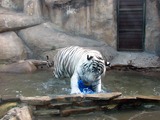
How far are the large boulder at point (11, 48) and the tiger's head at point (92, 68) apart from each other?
11.3 feet

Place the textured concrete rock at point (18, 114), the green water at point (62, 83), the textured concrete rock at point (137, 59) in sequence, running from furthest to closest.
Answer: the textured concrete rock at point (137, 59) → the green water at point (62, 83) → the textured concrete rock at point (18, 114)

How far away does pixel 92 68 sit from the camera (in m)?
5.55

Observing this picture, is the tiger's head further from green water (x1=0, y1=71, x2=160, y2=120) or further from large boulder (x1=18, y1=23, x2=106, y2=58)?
large boulder (x1=18, y1=23, x2=106, y2=58)

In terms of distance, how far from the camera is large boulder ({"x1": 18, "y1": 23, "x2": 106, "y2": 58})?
8984 millimetres

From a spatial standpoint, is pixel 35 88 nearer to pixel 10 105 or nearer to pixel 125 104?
pixel 10 105

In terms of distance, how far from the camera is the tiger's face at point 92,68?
5.53 m

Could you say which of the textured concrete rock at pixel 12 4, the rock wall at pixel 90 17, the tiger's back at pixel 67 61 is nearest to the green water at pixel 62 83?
the tiger's back at pixel 67 61

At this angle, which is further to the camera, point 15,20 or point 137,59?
point 15,20

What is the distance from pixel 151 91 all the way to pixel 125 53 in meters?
2.79

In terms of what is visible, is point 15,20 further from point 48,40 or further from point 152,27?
point 152,27

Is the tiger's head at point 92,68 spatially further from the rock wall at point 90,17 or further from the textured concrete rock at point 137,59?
the rock wall at point 90,17

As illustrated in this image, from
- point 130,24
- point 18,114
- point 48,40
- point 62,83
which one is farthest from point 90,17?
point 18,114

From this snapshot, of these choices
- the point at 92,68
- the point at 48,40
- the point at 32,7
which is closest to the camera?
the point at 92,68

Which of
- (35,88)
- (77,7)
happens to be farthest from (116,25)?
(35,88)
